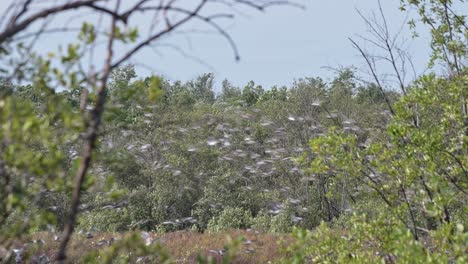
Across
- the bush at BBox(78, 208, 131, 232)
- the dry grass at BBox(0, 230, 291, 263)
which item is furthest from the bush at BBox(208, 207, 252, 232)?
the dry grass at BBox(0, 230, 291, 263)

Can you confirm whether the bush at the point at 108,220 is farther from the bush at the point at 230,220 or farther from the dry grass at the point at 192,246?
the dry grass at the point at 192,246

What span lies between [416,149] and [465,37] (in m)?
2.70

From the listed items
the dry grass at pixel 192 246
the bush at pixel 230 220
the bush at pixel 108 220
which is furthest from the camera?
the bush at pixel 108 220

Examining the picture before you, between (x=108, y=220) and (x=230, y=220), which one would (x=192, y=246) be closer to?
(x=230, y=220)

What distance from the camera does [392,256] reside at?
19.5 ft

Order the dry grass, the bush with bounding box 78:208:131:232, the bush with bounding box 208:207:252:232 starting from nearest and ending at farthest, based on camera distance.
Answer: the dry grass < the bush with bounding box 208:207:252:232 < the bush with bounding box 78:208:131:232

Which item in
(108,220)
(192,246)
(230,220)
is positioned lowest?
(192,246)

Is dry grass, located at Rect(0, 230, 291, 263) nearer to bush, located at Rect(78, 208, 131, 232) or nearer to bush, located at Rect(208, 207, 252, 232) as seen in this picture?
bush, located at Rect(208, 207, 252, 232)

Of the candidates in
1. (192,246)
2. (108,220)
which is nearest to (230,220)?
(108,220)

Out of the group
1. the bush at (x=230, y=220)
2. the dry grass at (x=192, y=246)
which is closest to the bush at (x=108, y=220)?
the bush at (x=230, y=220)

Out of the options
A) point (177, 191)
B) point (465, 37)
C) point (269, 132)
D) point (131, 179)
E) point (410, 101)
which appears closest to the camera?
point (410, 101)

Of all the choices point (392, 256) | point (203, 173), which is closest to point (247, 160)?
point (203, 173)

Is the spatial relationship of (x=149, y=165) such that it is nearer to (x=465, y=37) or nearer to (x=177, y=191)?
(x=177, y=191)

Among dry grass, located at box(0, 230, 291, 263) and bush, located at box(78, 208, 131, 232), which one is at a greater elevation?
bush, located at box(78, 208, 131, 232)
